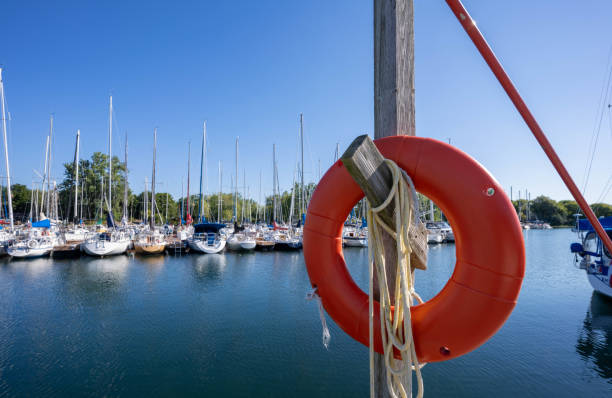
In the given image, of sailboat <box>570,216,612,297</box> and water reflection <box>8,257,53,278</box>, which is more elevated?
sailboat <box>570,216,612,297</box>

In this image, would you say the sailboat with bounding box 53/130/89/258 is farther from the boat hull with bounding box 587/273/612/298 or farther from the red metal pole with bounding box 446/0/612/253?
the boat hull with bounding box 587/273/612/298

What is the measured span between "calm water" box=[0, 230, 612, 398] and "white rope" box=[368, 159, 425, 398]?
4.51 metres

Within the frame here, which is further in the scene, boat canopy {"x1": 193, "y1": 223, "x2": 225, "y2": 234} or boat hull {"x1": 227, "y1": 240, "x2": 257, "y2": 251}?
boat hull {"x1": 227, "y1": 240, "x2": 257, "y2": 251}

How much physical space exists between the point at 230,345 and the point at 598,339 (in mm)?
8833

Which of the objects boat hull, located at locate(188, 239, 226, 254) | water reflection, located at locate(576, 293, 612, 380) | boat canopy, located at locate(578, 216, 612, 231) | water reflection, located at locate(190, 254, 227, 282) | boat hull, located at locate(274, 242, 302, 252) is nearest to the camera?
water reflection, located at locate(576, 293, 612, 380)

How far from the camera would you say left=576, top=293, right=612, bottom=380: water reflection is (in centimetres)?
626

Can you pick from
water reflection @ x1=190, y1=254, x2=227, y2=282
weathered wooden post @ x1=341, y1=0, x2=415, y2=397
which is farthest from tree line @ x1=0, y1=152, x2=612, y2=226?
weathered wooden post @ x1=341, y1=0, x2=415, y2=397

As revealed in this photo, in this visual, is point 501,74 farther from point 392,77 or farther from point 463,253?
point 463,253

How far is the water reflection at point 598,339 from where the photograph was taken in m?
6.26

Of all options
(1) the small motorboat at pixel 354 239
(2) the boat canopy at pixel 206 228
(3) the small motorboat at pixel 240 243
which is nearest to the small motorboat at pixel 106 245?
(2) the boat canopy at pixel 206 228

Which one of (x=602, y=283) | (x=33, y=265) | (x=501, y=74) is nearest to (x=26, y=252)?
(x=33, y=265)

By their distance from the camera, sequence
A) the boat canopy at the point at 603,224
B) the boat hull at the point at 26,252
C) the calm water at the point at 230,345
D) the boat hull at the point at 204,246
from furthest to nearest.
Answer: the boat hull at the point at 204,246 → the boat hull at the point at 26,252 → the boat canopy at the point at 603,224 → the calm water at the point at 230,345

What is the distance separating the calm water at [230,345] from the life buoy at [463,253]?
455cm

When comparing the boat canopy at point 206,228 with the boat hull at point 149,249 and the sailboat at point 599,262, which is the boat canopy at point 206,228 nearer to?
the boat hull at point 149,249
